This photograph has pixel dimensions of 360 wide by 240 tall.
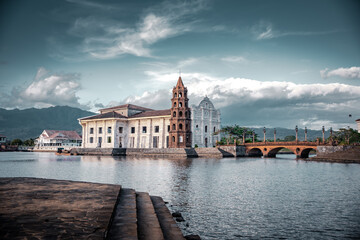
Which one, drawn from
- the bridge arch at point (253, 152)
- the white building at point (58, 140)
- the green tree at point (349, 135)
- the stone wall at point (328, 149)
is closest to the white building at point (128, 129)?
the bridge arch at point (253, 152)

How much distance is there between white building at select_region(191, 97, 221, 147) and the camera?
2859 inches

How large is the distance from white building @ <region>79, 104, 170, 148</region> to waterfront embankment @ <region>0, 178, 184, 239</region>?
62.9 m

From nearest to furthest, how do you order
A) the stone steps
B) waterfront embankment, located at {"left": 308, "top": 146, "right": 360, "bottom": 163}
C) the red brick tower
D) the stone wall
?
the stone steps → waterfront embankment, located at {"left": 308, "top": 146, "right": 360, "bottom": 163} → the stone wall → the red brick tower

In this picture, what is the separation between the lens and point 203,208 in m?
13.0

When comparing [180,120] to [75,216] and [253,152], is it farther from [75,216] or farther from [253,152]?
[75,216]

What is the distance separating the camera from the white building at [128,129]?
246ft

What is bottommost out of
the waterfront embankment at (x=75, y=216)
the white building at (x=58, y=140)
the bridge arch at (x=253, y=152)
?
the bridge arch at (x=253, y=152)

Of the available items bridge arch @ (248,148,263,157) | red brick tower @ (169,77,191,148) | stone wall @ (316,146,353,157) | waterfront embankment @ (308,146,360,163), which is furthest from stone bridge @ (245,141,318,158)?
red brick tower @ (169,77,191,148)

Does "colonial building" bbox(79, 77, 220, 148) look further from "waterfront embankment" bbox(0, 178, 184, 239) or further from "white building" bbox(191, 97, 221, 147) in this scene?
"waterfront embankment" bbox(0, 178, 184, 239)

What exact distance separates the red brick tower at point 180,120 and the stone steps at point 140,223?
57.0 m

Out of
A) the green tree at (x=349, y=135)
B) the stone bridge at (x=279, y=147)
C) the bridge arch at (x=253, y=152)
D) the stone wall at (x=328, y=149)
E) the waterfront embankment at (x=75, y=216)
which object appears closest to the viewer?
the waterfront embankment at (x=75, y=216)

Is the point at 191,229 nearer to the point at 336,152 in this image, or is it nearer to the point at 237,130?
the point at 336,152

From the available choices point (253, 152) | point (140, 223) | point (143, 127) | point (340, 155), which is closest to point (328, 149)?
point (340, 155)

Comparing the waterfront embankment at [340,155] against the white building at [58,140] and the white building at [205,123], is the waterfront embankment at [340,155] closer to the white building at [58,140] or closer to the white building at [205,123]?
the white building at [205,123]
